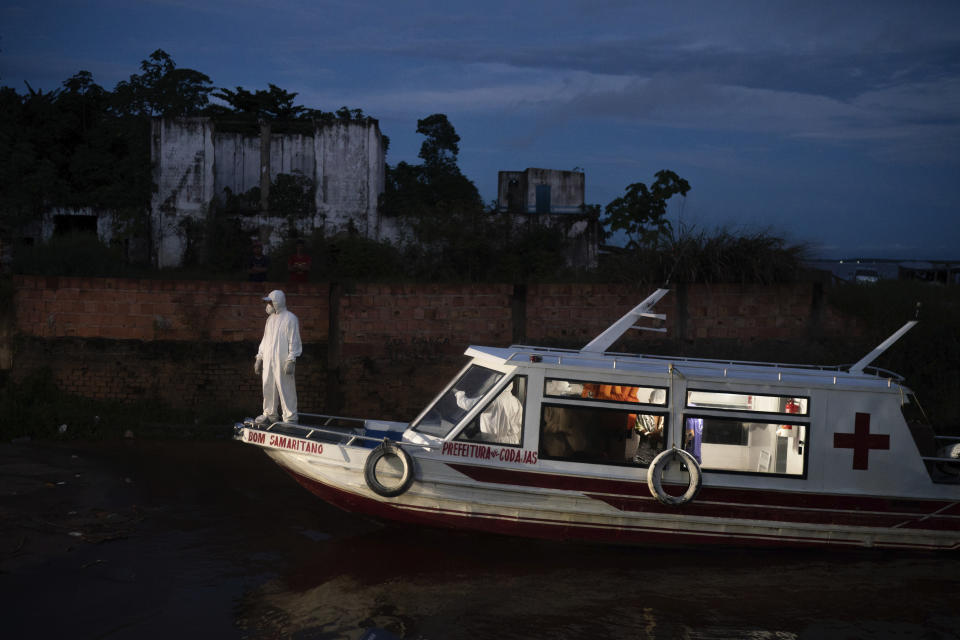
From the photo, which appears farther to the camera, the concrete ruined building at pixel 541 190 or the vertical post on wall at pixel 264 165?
the concrete ruined building at pixel 541 190

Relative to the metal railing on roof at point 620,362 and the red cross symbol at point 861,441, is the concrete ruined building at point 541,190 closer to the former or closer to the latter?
the metal railing on roof at point 620,362

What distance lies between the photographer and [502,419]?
7035 millimetres

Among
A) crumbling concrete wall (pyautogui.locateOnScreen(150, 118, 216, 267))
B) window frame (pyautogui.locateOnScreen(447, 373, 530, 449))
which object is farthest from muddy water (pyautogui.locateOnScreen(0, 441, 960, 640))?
crumbling concrete wall (pyautogui.locateOnScreen(150, 118, 216, 267))

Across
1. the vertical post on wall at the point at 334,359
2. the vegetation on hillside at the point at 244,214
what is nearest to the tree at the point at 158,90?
the vegetation on hillside at the point at 244,214

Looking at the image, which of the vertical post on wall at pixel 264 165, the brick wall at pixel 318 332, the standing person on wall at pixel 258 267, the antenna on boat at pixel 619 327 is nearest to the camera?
the antenna on boat at pixel 619 327

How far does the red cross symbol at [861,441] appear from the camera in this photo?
23.3 feet

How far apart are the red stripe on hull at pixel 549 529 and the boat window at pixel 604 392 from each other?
1142 millimetres

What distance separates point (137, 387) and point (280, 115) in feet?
66.4

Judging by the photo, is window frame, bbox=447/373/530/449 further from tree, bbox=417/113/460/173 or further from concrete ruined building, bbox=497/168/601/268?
tree, bbox=417/113/460/173

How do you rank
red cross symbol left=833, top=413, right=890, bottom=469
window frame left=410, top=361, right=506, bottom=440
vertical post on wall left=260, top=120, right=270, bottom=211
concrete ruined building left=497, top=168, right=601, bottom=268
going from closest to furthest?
window frame left=410, top=361, right=506, bottom=440
red cross symbol left=833, top=413, right=890, bottom=469
vertical post on wall left=260, top=120, right=270, bottom=211
concrete ruined building left=497, top=168, right=601, bottom=268

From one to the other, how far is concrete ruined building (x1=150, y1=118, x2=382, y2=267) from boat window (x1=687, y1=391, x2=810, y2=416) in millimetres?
16355

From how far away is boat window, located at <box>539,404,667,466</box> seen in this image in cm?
691

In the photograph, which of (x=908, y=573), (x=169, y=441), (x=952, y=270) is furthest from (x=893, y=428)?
(x=952, y=270)

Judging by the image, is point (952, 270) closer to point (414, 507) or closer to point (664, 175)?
point (664, 175)
